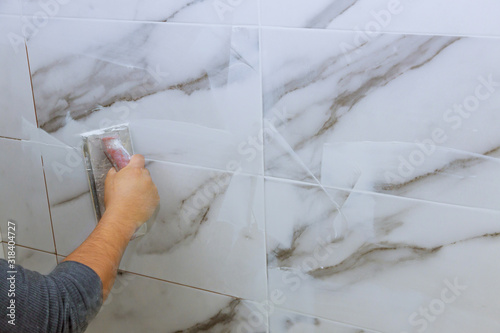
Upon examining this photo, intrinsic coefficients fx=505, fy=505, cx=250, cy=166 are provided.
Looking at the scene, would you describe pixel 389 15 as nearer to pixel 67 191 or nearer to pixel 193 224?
pixel 193 224

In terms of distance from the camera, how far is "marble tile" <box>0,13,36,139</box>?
3.61 feet

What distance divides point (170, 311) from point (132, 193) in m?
0.35

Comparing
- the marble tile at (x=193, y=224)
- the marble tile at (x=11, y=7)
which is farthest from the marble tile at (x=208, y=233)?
the marble tile at (x=11, y=7)

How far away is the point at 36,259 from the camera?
1.32m

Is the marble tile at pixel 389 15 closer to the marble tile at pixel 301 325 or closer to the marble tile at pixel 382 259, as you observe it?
the marble tile at pixel 382 259

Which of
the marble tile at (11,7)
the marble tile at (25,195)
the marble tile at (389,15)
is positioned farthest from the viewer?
the marble tile at (25,195)

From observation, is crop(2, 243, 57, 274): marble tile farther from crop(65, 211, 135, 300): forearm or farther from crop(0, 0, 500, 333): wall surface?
crop(65, 211, 135, 300): forearm

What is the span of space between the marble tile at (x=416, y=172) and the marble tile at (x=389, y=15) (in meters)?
0.18

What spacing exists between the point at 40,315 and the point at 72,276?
77mm

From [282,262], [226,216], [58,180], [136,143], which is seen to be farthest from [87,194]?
[282,262]

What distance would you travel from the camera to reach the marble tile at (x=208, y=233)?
1.01m

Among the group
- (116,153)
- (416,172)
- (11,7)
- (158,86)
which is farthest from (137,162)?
(416,172)

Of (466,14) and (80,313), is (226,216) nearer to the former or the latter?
(80,313)

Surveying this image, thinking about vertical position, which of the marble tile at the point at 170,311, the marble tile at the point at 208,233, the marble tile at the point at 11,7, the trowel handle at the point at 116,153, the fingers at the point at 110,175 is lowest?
the marble tile at the point at 170,311
